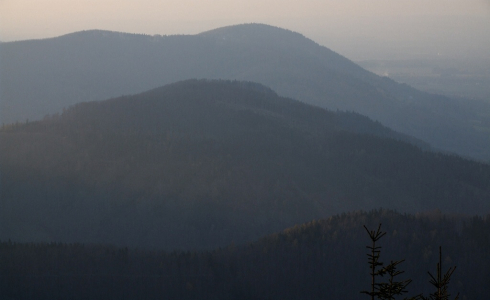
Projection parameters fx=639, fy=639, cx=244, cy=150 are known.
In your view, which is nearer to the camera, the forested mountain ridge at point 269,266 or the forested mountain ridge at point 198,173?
the forested mountain ridge at point 269,266

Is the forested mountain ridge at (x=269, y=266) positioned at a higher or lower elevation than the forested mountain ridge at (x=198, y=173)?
lower

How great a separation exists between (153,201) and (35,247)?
49.5 metres

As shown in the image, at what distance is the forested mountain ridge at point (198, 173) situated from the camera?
475 feet

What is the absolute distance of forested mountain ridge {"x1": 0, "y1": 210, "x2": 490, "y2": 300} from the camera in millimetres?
88688

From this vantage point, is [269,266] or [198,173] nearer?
[269,266]

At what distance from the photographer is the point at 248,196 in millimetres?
154625

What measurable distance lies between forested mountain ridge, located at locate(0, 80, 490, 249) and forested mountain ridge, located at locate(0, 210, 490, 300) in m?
38.0

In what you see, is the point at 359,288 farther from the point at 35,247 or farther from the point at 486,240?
the point at 35,247

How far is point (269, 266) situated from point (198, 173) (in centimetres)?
6625

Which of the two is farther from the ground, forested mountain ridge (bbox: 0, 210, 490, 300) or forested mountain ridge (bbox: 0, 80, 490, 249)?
forested mountain ridge (bbox: 0, 80, 490, 249)

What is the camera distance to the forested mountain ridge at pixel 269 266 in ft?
291

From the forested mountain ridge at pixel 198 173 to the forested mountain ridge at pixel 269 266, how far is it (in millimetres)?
38013

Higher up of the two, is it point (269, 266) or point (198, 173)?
point (198, 173)

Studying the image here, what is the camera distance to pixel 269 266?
313 ft
